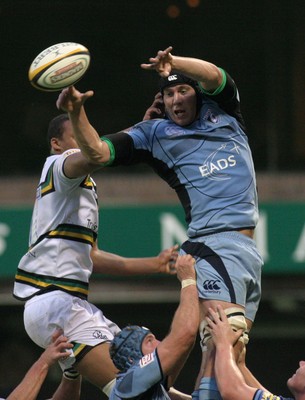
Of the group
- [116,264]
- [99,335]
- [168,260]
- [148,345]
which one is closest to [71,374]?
[99,335]

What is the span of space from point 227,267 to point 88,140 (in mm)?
952

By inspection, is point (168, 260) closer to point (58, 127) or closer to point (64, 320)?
point (64, 320)

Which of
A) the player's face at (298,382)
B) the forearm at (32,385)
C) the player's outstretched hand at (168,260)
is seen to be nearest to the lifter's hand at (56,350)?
the forearm at (32,385)

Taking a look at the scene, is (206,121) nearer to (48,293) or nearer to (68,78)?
(68,78)

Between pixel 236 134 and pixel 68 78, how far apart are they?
3.22 ft

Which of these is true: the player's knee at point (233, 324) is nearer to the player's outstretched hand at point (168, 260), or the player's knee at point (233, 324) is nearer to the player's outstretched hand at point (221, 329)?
the player's outstretched hand at point (221, 329)

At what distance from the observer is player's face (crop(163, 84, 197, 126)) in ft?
21.3

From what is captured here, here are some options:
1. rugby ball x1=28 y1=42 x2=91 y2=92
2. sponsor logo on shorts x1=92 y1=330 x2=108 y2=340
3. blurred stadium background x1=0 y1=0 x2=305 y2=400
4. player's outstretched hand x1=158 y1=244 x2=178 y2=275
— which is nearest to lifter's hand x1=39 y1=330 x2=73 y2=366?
sponsor logo on shorts x1=92 y1=330 x2=108 y2=340

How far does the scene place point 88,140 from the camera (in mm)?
6262

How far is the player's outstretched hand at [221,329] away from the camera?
6090 mm

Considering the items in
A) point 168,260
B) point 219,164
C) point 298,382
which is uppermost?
point 219,164

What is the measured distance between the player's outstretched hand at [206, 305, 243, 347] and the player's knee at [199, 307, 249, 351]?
44mm

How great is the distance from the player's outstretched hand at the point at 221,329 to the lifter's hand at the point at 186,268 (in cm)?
22

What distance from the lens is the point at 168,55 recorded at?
6062 mm
